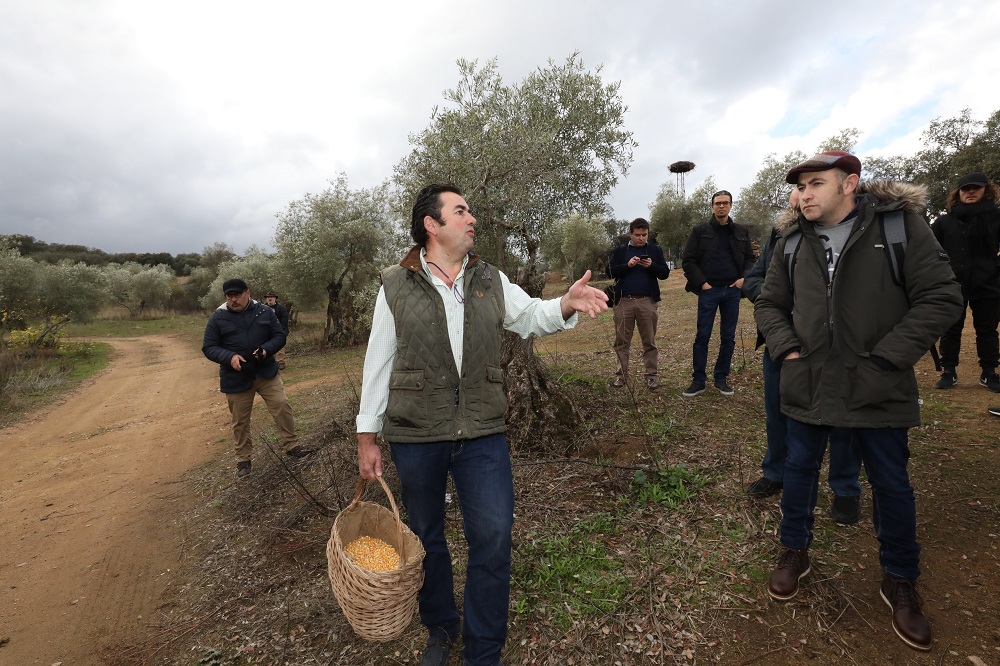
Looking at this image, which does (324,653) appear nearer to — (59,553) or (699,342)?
(59,553)

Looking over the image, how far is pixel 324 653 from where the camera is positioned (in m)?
2.98

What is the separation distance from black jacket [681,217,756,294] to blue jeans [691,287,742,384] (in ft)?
0.60

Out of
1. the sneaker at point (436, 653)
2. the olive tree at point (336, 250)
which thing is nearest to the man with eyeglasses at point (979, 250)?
the sneaker at point (436, 653)

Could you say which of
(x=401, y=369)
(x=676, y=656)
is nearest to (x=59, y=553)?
(x=401, y=369)

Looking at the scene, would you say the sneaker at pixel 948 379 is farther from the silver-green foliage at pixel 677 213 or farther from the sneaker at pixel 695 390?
the silver-green foliage at pixel 677 213

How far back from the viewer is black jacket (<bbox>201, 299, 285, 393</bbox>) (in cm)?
578

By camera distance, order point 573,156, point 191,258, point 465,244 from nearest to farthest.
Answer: point 465,244 < point 573,156 < point 191,258

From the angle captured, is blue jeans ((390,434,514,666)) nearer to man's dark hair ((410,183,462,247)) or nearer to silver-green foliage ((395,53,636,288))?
man's dark hair ((410,183,462,247))

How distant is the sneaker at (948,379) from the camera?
5.65 meters

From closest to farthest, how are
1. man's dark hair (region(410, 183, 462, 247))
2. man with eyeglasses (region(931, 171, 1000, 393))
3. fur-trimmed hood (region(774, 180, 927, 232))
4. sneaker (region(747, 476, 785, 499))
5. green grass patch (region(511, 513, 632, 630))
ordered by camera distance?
fur-trimmed hood (region(774, 180, 927, 232)), man's dark hair (region(410, 183, 462, 247)), green grass patch (region(511, 513, 632, 630)), sneaker (region(747, 476, 785, 499)), man with eyeglasses (region(931, 171, 1000, 393))

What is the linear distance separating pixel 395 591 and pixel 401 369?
1105mm

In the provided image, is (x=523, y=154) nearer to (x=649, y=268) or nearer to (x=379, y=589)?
(x=649, y=268)

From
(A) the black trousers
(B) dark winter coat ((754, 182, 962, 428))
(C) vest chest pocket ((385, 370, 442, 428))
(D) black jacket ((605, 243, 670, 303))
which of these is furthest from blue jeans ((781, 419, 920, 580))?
(A) the black trousers

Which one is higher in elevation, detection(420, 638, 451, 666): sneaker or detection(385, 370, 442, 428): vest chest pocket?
detection(385, 370, 442, 428): vest chest pocket
